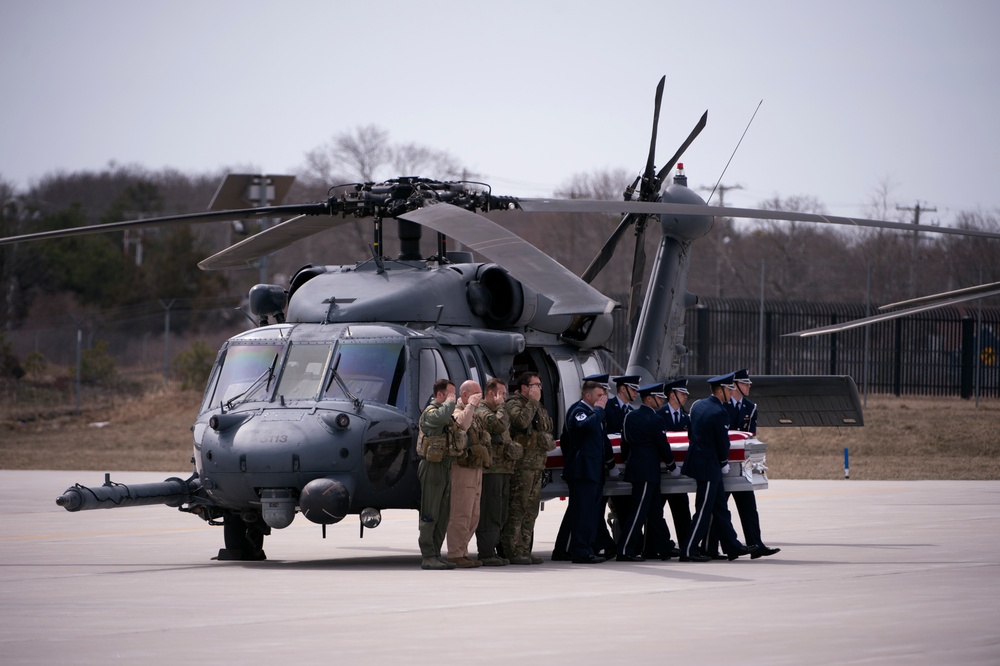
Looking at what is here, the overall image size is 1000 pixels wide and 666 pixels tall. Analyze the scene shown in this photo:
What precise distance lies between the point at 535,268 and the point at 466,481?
9.43ft

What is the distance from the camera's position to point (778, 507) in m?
19.9

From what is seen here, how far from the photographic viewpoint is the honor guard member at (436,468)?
39.7 feet

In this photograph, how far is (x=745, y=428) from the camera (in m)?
13.9

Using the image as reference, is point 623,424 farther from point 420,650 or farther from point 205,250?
point 205,250

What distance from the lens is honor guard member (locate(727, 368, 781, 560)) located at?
1312 cm

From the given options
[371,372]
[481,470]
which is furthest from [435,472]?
[371,372]

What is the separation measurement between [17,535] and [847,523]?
9587 mm

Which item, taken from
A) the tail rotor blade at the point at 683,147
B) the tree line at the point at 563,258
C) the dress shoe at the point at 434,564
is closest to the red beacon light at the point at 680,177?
the tail rotor blade at the point at 683,147

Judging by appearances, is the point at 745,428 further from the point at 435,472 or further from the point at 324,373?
the point at 324,373

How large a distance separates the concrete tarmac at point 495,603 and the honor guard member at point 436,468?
36 cm

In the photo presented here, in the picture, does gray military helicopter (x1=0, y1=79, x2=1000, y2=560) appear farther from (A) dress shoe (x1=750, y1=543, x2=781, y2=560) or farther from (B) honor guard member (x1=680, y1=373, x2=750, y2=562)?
(A) dress shoe (x1=750, y1=543, x2=781, y2=560)

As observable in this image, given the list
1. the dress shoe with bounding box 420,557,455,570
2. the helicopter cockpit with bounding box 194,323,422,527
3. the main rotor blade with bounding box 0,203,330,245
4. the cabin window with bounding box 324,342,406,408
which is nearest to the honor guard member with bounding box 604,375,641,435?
the helicopter cockpit with bounding box 194,323,422,527

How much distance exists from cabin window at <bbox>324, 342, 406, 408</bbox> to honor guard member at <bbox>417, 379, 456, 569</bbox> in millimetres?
446

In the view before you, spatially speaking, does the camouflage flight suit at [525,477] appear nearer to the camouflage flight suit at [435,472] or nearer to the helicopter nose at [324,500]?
the camouflage flight suit at [435,472]
